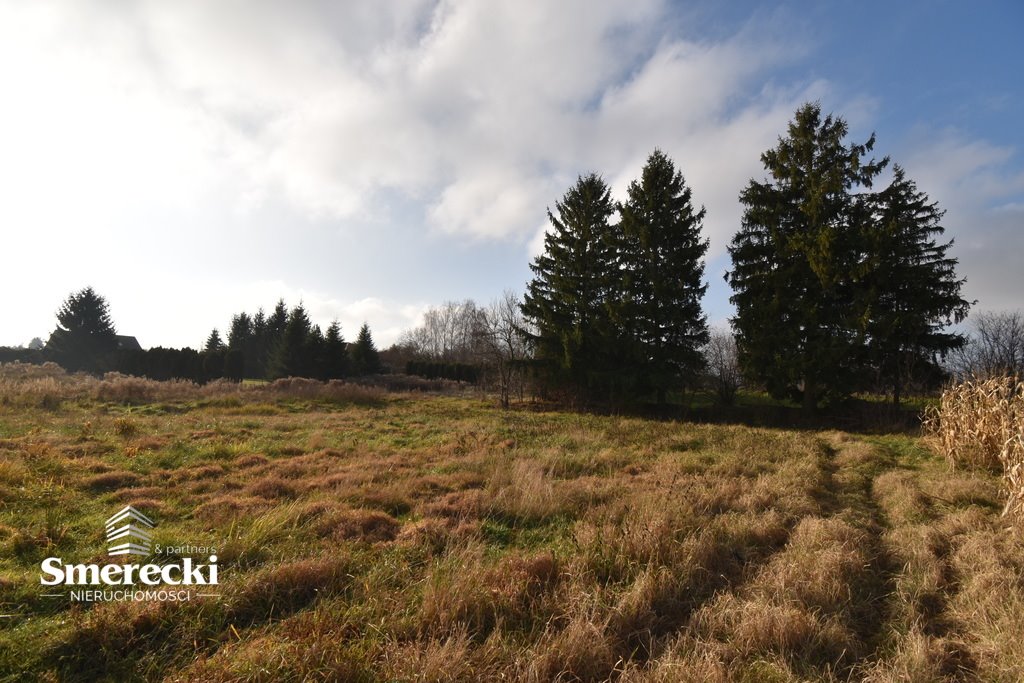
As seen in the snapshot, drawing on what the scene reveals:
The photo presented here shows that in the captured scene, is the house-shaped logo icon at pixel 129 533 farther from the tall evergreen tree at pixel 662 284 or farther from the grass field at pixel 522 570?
the tall evergreen tree at pixel 662 284

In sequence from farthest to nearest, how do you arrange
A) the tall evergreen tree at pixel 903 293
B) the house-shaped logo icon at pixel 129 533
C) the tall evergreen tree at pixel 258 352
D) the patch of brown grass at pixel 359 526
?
the tall evergreen tree at pixel 258 352 < the tall evergreen tree at pixel 903 293 < the patch of brown grass at pixel 359 526 < the house-shaped logo icon at pixel 129 533

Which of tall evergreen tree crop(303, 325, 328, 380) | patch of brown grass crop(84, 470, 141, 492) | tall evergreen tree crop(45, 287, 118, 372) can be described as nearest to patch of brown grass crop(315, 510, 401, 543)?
patch of brown grass crop(84, 470, 141, 492)

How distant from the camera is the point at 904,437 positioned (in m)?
13.3

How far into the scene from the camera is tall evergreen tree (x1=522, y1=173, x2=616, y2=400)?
22688 millimetres

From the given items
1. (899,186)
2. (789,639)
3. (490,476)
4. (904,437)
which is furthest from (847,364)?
(789,639)

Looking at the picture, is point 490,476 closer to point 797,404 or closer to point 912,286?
point 797,404

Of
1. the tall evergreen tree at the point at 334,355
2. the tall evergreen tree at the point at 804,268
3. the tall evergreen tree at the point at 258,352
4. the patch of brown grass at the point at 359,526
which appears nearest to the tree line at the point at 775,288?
the tall evergreen tree at the point at 804,268

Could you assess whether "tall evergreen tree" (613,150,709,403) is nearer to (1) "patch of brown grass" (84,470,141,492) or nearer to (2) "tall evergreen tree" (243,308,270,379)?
(1) "patch of brown grass" (84,470,141,492)

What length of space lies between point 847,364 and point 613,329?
970 centimetres

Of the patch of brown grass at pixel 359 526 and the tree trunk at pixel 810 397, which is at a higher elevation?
the tree trunk at pixel 810 397

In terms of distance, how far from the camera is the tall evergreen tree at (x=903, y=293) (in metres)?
17.1

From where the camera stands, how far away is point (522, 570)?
411 cm

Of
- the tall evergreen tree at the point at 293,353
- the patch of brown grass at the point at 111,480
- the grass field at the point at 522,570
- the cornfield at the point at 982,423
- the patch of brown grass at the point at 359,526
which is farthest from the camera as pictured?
the tall evergreen tree at the point at 293,353

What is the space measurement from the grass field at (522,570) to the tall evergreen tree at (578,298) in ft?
45.9
